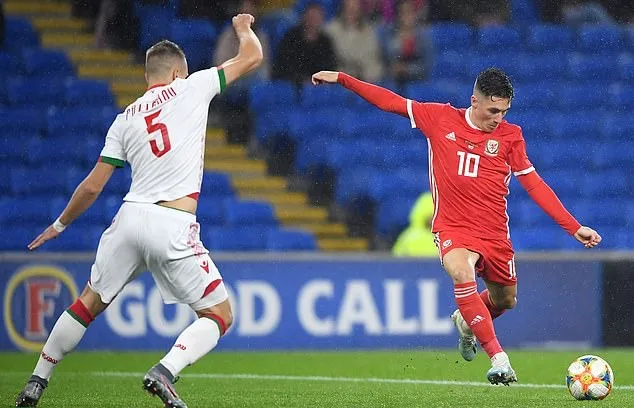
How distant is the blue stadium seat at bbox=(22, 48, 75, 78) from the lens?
15.8 m

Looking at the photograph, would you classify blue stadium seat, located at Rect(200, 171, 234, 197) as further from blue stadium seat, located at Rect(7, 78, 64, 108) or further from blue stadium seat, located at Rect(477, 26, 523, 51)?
blue stadium seat, located at Rect(477, 26, 523, 51)

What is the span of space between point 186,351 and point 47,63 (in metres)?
9.97

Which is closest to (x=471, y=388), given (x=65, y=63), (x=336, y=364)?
(x=336, y=364)

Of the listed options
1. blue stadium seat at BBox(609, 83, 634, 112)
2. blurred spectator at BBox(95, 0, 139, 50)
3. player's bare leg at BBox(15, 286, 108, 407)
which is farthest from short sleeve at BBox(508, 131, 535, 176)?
blue stadium seat at BBox(609, 83, 634, 112)

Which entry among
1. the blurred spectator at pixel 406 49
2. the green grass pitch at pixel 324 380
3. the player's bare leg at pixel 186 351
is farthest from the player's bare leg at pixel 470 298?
the blurred spectator at pixel 406 49

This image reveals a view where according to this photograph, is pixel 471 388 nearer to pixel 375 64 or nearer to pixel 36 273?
pixel 36 273

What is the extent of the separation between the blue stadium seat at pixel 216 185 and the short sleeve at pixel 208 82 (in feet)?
26.9

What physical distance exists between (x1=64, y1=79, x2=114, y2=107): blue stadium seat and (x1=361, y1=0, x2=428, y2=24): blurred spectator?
125 inches

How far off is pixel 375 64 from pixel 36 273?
18.0 feet

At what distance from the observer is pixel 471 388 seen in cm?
846

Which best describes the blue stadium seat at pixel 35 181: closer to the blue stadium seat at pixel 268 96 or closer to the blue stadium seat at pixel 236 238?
the blue stadium seat at pixel 236 238

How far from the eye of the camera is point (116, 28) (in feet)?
53.8

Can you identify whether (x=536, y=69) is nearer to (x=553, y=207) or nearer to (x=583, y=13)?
(x=583, y=13)

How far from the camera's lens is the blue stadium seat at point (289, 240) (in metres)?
14.6
